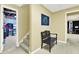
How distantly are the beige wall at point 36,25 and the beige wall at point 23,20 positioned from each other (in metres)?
0.10

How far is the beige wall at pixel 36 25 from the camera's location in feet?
5.37

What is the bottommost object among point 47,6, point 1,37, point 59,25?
point 1,37

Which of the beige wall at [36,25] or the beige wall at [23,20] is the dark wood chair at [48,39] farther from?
the beige wall at [23,20]

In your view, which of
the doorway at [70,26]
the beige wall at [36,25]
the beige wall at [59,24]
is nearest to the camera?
the beige wall at [36,25]

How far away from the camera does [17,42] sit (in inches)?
69.6

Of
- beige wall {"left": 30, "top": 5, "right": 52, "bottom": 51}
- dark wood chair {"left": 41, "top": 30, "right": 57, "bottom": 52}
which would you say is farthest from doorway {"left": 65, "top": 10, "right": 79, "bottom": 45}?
beige wall {"left": 30, "top": 5, "right": 52, "bottom": 51}

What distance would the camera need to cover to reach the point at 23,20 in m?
1.71

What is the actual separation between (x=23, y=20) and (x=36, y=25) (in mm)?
288

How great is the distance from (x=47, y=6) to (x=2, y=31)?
1062 millimetres

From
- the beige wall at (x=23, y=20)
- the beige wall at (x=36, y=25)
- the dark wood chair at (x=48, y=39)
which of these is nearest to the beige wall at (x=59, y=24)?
the dark wood chair at (x=48, y=39)

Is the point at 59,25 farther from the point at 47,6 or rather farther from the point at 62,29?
the point at 47,6

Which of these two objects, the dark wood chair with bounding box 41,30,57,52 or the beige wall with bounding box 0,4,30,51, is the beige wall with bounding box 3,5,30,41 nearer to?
the beige wall with bounding box 0,4,30,51

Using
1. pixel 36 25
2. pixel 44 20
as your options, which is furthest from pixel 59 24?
pixel 36 25
